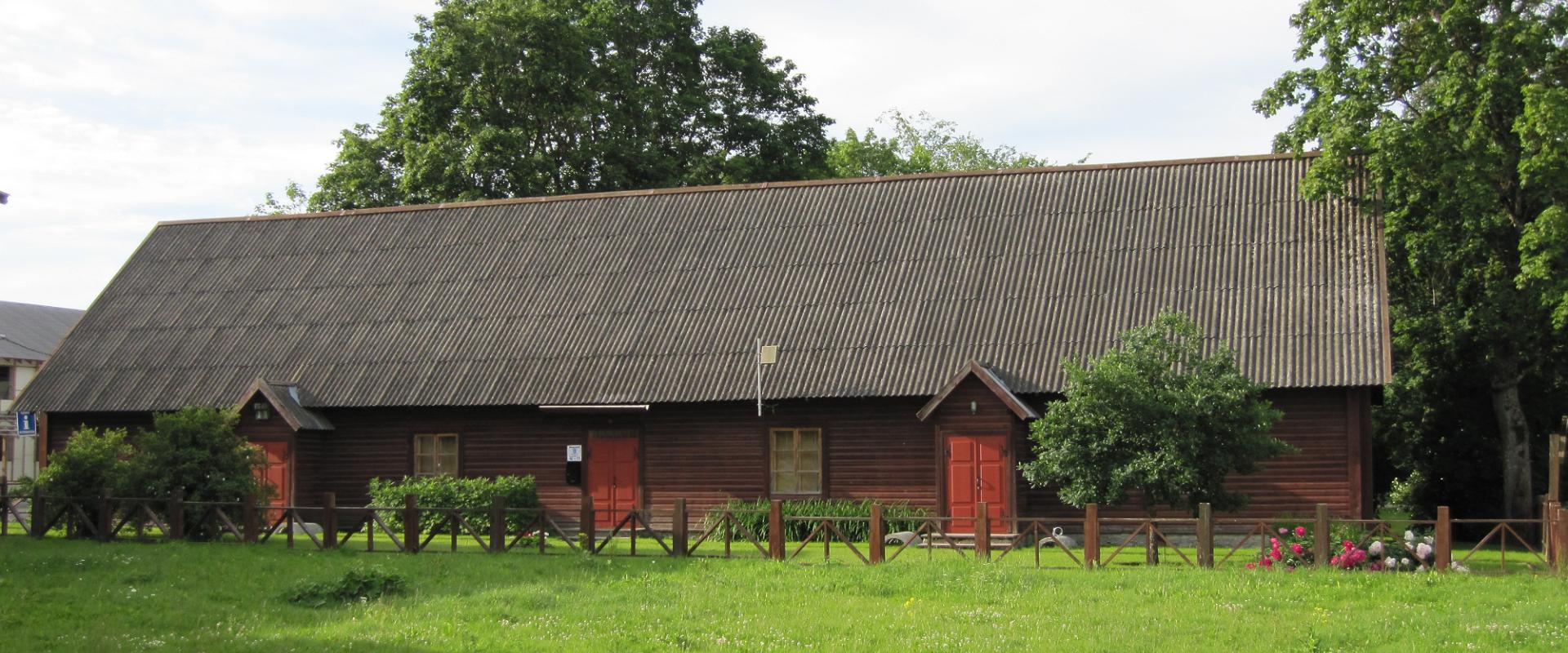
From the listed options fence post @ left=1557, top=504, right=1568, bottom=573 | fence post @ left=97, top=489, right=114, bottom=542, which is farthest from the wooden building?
fence post @ left=1557, top=504, right=1568, bottom=573

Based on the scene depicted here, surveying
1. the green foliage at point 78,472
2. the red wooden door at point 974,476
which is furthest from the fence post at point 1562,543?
the green foliage at point 78,472

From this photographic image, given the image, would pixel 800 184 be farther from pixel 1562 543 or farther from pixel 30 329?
pixel 30 329

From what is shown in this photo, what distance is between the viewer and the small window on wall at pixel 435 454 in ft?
101

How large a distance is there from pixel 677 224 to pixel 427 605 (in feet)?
58.0

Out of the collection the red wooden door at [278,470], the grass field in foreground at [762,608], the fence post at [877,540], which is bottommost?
the grass field in foreground at [762,608]

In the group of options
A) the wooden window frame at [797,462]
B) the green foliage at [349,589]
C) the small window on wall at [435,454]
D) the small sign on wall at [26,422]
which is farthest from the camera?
the small sign on wall at [26,422]

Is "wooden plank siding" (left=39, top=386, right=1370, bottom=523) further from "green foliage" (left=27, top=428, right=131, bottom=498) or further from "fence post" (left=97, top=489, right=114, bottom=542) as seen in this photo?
"fence post" (left=97, top=489, right=114, bottom=542)

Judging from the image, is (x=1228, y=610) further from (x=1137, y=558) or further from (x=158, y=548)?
(x=158, y=548)

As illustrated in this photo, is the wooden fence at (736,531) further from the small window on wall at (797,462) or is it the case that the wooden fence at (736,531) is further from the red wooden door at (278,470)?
the small window on wall at (797,462)

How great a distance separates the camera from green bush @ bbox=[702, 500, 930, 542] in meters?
27.1

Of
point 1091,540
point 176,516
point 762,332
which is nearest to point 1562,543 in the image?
point 1091,540

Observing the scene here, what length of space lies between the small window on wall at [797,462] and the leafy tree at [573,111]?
16.5 m

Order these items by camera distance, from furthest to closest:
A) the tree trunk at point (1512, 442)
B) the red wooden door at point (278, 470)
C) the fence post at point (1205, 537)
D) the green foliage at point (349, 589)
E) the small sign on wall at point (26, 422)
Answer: the small sign on wall at point (26, 422)
the red wooden door at point (278, 470)
the tree trunk at point (1512, 442)
the fence post at point (1205, 537)
the green foliage at point (349, 589)

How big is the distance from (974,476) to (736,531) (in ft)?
14.2
